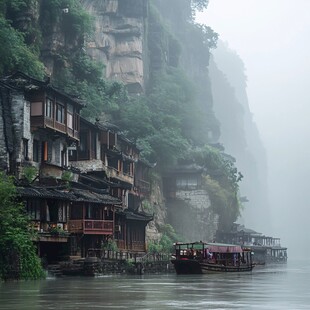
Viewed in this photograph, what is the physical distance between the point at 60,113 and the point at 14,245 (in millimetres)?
17441

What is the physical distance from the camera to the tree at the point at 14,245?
37.3 meters

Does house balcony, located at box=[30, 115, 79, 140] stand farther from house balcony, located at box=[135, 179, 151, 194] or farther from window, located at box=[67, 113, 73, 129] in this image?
house balcony, located at box=[135, 179, 151, 194]

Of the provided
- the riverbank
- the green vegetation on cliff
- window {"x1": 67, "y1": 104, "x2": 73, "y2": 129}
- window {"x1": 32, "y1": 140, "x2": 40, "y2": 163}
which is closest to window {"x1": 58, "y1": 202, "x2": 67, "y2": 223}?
the riverbank

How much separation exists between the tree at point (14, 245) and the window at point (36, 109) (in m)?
10.7

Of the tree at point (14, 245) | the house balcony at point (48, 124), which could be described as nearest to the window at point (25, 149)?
the house balcony at point (48, 124)

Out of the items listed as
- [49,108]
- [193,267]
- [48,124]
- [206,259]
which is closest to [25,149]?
[48,124]

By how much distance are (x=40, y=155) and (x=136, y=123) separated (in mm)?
31139

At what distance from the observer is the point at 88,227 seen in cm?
4769

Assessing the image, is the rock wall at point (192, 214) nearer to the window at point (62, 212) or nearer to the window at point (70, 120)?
the window at point (70, 120)

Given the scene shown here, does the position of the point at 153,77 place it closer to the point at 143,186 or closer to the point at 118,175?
the point at 143,186

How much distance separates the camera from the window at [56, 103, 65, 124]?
2045 inches

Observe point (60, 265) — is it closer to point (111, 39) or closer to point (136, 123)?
point (136, 123)

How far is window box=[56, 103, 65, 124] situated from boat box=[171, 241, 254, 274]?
1463 centimetres

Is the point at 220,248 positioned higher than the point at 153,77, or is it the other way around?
the point at 153,77
